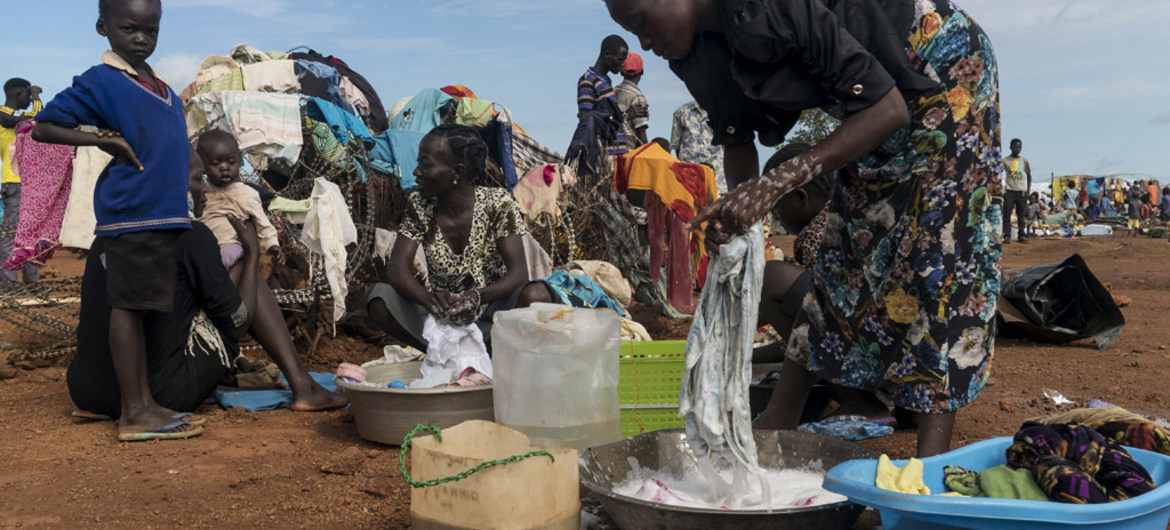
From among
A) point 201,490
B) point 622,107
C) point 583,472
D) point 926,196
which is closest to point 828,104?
point 926,196

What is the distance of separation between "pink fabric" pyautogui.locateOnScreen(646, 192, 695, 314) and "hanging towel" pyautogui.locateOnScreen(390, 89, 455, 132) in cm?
162

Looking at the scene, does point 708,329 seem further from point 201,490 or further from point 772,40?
point 201,490

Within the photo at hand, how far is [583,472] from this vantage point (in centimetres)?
213

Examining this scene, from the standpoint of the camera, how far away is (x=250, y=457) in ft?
9.89

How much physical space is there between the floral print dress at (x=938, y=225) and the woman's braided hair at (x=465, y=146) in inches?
75.6

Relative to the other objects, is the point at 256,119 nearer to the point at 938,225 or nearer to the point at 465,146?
the point at 465,146

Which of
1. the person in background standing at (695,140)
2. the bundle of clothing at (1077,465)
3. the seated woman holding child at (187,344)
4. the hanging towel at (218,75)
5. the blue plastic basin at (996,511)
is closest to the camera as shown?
the blue plastic basin at (996,511)

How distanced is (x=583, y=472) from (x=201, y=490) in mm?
1269

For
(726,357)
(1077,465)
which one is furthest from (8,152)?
(1077,465)

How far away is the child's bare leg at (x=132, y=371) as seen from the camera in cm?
322

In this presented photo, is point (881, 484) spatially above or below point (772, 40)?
below

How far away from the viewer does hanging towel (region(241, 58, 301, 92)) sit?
19.1 feet

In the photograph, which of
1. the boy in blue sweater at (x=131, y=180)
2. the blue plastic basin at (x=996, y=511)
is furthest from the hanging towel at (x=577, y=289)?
the blue plastic basin at (x=996, y=511)

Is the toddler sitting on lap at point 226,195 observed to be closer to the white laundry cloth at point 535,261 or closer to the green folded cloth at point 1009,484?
the white laundry cloth at point 535,261
